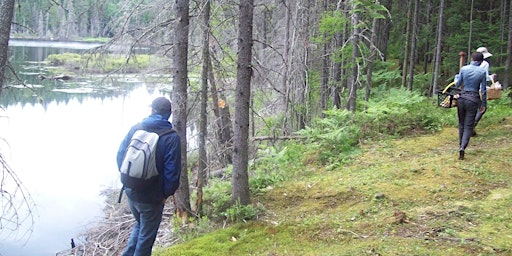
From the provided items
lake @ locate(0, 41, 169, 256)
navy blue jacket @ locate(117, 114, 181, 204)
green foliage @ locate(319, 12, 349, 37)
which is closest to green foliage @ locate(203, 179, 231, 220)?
lake @ locate(0, 41, 169, 256)

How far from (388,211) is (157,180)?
2971mm

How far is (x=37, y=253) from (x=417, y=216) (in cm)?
980

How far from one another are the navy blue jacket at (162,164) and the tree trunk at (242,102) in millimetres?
1859

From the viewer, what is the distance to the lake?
12.5 m

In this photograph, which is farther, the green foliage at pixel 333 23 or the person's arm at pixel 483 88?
the green foliage at pixel 333 23

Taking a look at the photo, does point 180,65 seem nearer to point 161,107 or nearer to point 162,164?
point 161,107

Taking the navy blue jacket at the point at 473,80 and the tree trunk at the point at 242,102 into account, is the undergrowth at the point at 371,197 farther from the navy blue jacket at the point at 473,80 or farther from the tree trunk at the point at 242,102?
the navy blue jacket at the point at 473,80

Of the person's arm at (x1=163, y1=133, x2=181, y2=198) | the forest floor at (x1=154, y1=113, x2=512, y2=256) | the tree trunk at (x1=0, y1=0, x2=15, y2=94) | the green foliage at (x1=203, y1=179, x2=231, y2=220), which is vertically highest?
the tree trunk at (x1=0, y1=0, x2=15, y2=94)

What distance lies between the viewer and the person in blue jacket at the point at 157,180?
4.43 metres

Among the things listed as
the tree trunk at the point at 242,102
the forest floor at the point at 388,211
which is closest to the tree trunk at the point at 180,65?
the tree trunk at the point at 242,102

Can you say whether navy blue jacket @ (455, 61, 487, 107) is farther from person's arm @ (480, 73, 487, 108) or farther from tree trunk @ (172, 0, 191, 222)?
tree trunk @ (172, 0, 191, 222)

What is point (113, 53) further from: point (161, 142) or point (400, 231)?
point (400, 231)

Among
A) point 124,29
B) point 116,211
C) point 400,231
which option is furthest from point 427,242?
point 116,211

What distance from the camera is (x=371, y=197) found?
6.43 meters
